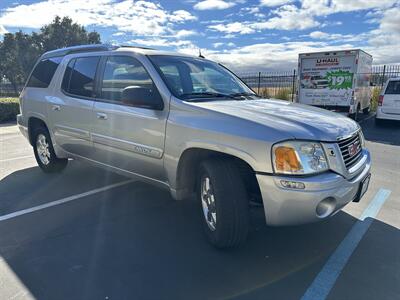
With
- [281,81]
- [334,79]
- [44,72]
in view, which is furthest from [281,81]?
[44,72]

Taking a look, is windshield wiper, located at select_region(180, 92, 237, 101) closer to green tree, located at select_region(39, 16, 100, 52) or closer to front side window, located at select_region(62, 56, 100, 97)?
front side window, located at select_region(62, 56, 100, 97)

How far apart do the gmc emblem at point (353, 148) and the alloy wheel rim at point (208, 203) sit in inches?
51.5

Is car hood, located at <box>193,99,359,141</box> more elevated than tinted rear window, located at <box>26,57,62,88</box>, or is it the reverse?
tinted rear window, located at <box>26,57,62,88</box>

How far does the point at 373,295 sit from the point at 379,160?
5.07 metres

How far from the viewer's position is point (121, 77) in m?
4.18

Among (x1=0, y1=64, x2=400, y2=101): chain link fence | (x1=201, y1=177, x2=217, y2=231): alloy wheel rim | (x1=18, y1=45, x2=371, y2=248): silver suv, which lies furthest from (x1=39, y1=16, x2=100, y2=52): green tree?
(x1=201, y1=177, x2=217, y2=231): alloy wheel rim

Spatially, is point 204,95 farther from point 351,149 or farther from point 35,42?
point 35,42

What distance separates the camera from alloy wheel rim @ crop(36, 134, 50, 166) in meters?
5.75

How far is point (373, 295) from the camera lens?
271 centimetres

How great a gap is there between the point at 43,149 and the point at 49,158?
23cm

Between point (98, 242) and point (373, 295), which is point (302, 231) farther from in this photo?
point (98, 242)

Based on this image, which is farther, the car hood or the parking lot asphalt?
the car hood

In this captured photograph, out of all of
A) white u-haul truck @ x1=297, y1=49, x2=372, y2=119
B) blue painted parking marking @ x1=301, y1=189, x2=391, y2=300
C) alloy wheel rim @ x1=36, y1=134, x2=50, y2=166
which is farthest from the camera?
white u-haul truck @ x1=297, y1=49, x2=372, y2=119

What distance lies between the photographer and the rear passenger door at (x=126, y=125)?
3.74 metres
